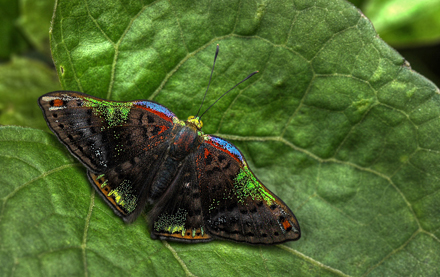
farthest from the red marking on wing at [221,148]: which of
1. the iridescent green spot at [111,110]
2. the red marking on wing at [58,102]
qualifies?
the red marking on wing at [58,102]

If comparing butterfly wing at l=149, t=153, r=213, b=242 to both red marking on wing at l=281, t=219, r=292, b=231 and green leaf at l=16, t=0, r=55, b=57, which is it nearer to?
red marking on wing at l=281, t=219, r=292, b=231

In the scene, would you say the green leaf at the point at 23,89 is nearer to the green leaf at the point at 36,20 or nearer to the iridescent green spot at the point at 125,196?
the green leaf at the point at 36,20

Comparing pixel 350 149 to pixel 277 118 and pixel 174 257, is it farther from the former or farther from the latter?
pixel 174 257

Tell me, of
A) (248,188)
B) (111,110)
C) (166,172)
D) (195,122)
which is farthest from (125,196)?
(248,188)

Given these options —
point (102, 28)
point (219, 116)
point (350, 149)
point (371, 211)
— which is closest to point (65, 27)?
point (102, 28)

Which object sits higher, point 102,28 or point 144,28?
point 144,28

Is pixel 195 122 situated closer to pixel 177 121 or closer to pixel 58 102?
pixel 177 121

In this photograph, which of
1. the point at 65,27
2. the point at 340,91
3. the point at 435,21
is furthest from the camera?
the point at 435,21
